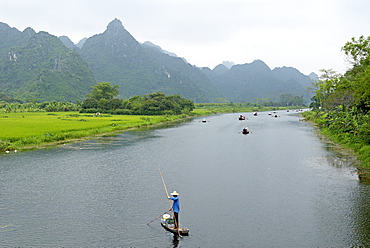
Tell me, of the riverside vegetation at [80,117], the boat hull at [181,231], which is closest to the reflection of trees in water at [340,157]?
the boat hull at [181,231]

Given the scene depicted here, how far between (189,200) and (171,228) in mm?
4719

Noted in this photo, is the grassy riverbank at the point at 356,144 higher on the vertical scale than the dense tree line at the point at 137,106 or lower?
lower

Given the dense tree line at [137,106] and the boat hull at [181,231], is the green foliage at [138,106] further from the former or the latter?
the boat hull at [181,231]

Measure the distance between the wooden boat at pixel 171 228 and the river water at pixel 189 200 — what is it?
289 mm

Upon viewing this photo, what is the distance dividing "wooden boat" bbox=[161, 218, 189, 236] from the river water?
0.29 meters

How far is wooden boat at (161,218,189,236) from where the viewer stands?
528 inches

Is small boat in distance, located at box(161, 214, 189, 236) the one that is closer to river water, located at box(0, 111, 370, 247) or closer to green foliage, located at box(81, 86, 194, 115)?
river water, located at box(0, 111, 370, 247)

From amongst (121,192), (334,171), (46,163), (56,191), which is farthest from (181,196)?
(46,163)

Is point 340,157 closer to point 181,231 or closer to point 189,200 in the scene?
point 189,200

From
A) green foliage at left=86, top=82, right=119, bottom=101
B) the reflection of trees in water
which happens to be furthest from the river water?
green foliage at left=86, top=82, right=119, bottom=101

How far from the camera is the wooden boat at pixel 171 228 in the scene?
44.0 ft

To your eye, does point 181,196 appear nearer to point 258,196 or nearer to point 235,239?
point 258,196

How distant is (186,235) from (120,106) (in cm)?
11066

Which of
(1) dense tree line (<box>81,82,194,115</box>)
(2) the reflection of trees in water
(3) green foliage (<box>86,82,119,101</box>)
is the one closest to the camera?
(2) the reflection of trees in water
